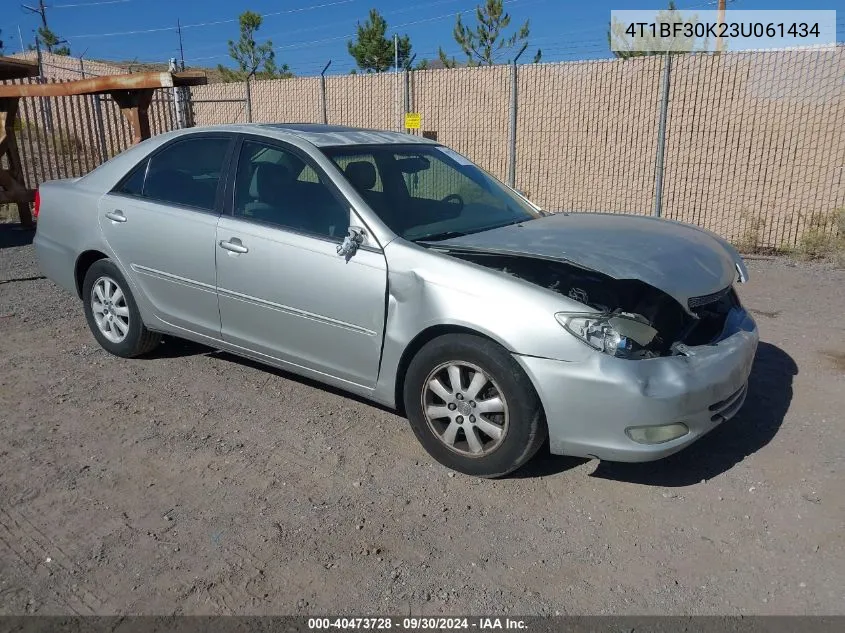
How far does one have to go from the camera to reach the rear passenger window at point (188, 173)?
4.66 metres

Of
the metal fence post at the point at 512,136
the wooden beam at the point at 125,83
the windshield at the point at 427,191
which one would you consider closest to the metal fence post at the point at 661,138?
the metal fence post at the point at 512,136

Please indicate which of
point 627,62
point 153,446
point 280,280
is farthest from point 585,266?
point 627,62

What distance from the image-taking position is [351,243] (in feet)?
12.7

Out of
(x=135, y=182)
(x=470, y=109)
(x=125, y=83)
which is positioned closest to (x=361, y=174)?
(x=135, y=182)

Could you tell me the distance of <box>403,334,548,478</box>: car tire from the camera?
133 inches

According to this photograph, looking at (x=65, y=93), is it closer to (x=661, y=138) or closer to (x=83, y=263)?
(x=83, y=263)

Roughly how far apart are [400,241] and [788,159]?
8.29 metres

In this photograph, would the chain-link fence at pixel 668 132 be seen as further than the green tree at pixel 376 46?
No

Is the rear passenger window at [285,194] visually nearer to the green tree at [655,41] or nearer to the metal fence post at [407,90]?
the metal fence post at [407,90]

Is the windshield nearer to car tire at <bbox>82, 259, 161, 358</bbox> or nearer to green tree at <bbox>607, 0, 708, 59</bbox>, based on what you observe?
car tire at <bbox>82, 259, 161, 358</bbox>

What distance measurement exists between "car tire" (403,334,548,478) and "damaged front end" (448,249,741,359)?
1.26 ft

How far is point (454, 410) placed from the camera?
11.8 feet

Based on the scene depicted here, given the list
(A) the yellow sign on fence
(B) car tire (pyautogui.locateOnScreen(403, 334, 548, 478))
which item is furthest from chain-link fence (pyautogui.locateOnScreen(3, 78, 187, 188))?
(B) car tire (pyautogui.locateOnScreen(403, 334, 548, 478))

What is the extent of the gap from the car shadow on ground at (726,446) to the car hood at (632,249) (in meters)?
0.88
